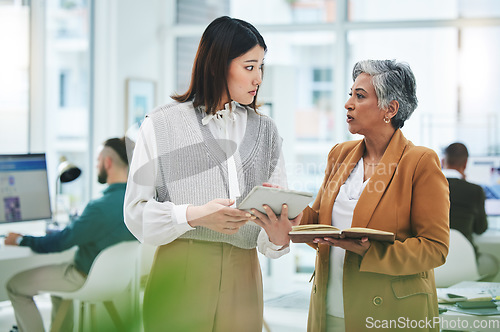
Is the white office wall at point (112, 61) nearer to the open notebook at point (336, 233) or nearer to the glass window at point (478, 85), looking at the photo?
the glass window at point (478, 85)

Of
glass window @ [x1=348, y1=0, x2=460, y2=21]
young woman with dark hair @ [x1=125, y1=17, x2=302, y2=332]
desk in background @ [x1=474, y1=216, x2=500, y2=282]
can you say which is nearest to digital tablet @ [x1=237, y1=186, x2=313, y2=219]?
young woman with dark hair @ [x1=125, y1=17, x2=302, y2=332]

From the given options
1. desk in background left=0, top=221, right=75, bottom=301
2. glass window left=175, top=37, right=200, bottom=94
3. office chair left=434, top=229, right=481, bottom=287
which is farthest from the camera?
glass window left=175, top=37, right=200, bottom=94

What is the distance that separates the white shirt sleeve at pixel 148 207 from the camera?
142 cm

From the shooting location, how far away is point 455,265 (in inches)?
126

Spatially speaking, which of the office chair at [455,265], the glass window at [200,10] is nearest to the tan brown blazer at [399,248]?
the office chair at [455,265]

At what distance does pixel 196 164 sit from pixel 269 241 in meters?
0.31

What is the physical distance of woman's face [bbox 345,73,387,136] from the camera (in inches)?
65.1

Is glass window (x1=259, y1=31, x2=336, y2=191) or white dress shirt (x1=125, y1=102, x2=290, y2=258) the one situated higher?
glass window (x1=259, y1=31, x2=336, y2=191)

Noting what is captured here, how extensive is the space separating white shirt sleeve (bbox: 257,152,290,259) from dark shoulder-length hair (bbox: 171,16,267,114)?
0.26 meters

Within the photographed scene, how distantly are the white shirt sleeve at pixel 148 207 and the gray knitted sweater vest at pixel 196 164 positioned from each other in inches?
0.9

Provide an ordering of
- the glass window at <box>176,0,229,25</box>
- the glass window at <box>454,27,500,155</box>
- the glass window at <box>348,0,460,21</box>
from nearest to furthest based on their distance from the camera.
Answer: the glass window at <box>454,27,500,155</box> → the glass window at <box>348,0,460,21</box> → the glass window at <box>176,0,229,25</box>

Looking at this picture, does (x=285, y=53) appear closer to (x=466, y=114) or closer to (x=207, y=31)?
(x=466, y=114)

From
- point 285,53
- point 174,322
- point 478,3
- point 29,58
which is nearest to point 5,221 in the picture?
point 174,322

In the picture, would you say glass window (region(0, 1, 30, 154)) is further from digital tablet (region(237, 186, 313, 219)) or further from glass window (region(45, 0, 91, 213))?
digital tablet (region(237, 186, 313, 219))
